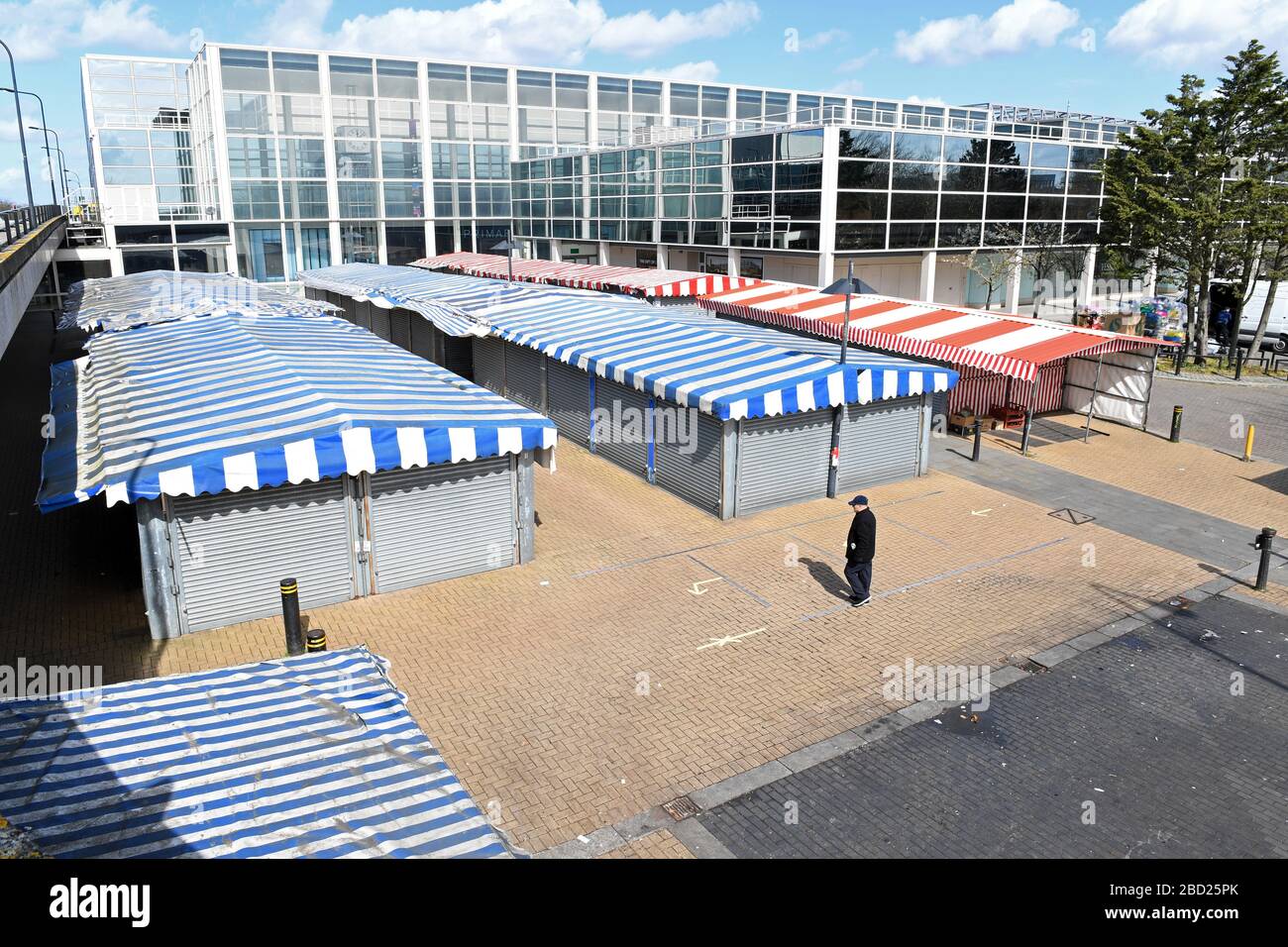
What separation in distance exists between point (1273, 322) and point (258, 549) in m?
36.4

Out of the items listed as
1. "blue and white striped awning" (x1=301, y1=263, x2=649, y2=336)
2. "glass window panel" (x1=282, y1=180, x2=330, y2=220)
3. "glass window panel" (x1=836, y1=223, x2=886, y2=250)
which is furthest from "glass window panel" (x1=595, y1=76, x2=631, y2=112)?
"glass window panel" (x1=836, y1=223, x2=886, y2=250)

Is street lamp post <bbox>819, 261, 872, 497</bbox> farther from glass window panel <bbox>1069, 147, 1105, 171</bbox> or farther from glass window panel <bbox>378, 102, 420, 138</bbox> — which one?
glass window panel <bbox>378, 102, 420, 138</bbox>

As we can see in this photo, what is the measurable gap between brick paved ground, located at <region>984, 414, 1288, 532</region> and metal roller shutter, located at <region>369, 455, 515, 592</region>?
11.9m

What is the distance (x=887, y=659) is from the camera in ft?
33.7

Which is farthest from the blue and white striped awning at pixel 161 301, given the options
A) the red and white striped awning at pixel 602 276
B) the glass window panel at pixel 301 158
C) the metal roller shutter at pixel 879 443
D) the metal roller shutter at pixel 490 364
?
the metal roller shutter at pixel 879 443

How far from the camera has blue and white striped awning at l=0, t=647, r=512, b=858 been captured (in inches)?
195

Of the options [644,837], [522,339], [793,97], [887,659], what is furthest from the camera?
[793,97]

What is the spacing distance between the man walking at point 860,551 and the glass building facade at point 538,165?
2051cm

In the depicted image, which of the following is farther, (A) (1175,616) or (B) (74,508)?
(B) (74,508)

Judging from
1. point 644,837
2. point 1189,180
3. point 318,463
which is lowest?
point 644,837

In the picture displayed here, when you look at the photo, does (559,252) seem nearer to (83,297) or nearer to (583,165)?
(583,165)

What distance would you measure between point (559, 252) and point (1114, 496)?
36.2m

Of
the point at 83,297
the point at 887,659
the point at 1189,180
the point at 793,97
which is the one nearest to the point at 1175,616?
the point at 887,659

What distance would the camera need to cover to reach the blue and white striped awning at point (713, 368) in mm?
14352
